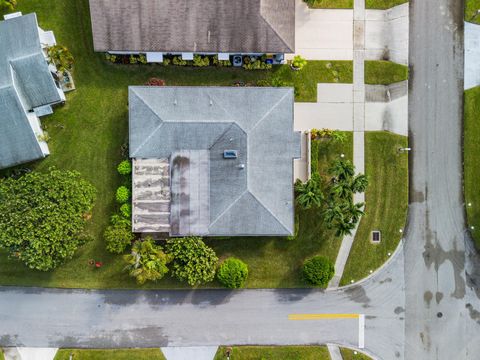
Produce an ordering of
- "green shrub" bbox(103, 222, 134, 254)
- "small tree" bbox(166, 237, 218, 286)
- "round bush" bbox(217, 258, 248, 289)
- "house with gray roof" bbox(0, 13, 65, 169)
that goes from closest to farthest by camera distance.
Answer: "house with gray roof" bbox(0, 13, 65, 169) < "small tree" bbox(166, 237, 218, 286) < "green shrub" bbox(103, 222, 134, 254) < "round bush" bbox(217, 258, 248, 289)

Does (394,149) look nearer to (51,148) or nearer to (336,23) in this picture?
(336,23)

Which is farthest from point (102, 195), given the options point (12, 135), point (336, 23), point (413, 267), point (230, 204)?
point (413, 267)

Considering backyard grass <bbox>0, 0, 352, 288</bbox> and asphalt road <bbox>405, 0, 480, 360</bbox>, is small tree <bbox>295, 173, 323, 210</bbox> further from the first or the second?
asphalt road <bbox>405, 0, 480, 360</bbox>

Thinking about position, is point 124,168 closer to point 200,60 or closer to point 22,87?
point 22,87

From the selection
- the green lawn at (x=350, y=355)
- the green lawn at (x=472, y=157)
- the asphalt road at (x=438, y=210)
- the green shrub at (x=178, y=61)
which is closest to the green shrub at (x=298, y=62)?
the green shrub at (x=178, y=61)

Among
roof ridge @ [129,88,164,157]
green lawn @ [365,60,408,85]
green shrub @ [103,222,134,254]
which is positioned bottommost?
green shrub @ [103,222,134,254]

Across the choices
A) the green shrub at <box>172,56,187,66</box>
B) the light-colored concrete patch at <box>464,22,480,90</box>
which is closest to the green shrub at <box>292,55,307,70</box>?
the green shrub at <box>172,56,187,66</box>

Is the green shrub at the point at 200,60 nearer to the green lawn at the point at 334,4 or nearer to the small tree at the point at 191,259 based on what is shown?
the green lawn at the point at 334,4
